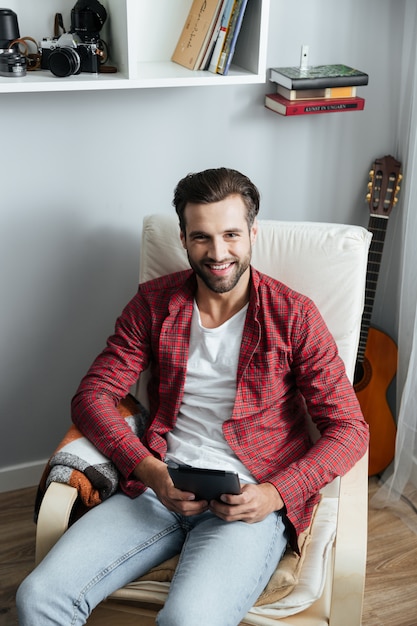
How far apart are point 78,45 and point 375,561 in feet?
5.41

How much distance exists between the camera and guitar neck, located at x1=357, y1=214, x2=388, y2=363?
2371 mm

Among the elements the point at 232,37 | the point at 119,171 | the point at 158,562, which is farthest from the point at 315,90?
the point at 158,562

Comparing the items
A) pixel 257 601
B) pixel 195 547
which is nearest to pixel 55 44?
pixel 195 547

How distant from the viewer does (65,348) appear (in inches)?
92.8

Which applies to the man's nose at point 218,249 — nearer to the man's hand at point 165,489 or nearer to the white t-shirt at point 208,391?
the white t-shirt at point 208,391

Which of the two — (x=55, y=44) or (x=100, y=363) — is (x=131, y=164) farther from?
(x=100, y=363)

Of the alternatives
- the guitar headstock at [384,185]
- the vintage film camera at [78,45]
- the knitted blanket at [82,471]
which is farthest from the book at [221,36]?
the knitted blanket at [82,471]

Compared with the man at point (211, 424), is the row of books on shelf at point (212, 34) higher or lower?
higher

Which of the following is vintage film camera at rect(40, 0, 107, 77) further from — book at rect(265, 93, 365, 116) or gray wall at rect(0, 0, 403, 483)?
book at rect(265, 93, 365, 116)

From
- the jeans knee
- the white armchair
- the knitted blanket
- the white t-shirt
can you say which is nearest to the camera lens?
the white armchair

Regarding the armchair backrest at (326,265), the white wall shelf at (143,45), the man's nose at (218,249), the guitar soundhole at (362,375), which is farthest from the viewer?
the guitar soundhole at (362,375)

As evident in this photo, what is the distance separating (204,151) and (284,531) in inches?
43.6

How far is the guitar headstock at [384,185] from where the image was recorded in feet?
7.62

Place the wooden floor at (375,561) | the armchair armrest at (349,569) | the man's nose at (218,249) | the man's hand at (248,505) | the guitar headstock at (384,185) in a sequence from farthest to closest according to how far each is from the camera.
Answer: the guitar headstock at (384,185), the wooden floor at (375,561), the man's nose at (218,249), the man's hand at (248,505), the armchair armrest at (349,569)
